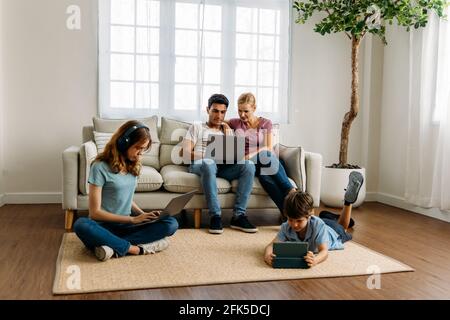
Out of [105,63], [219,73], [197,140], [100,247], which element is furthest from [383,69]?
[100,247]

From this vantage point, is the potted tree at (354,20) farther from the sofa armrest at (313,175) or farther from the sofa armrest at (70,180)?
A: the sofa armrest at (70,180)

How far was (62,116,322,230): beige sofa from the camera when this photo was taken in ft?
10.9

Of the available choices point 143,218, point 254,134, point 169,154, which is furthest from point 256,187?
point 143,218

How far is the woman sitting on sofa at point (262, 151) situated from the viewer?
3457 mm

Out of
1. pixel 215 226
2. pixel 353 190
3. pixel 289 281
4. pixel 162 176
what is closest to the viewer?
pixel 289 281

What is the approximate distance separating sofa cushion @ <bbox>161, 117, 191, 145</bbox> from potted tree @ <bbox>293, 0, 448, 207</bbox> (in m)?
1.39

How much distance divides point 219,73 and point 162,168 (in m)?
1.27

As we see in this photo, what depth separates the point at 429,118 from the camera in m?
4.11

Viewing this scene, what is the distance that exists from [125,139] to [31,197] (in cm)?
231

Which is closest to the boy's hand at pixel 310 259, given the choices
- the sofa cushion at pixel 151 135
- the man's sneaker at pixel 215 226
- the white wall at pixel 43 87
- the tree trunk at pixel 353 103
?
the man's sneaker at pixel 215 226

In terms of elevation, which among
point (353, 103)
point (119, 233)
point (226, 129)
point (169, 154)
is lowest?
point (119, 233)

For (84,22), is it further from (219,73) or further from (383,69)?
(383,69)

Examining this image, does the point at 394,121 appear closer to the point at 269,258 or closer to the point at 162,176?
the point at 162,176

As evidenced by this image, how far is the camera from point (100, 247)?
2.51 meters
